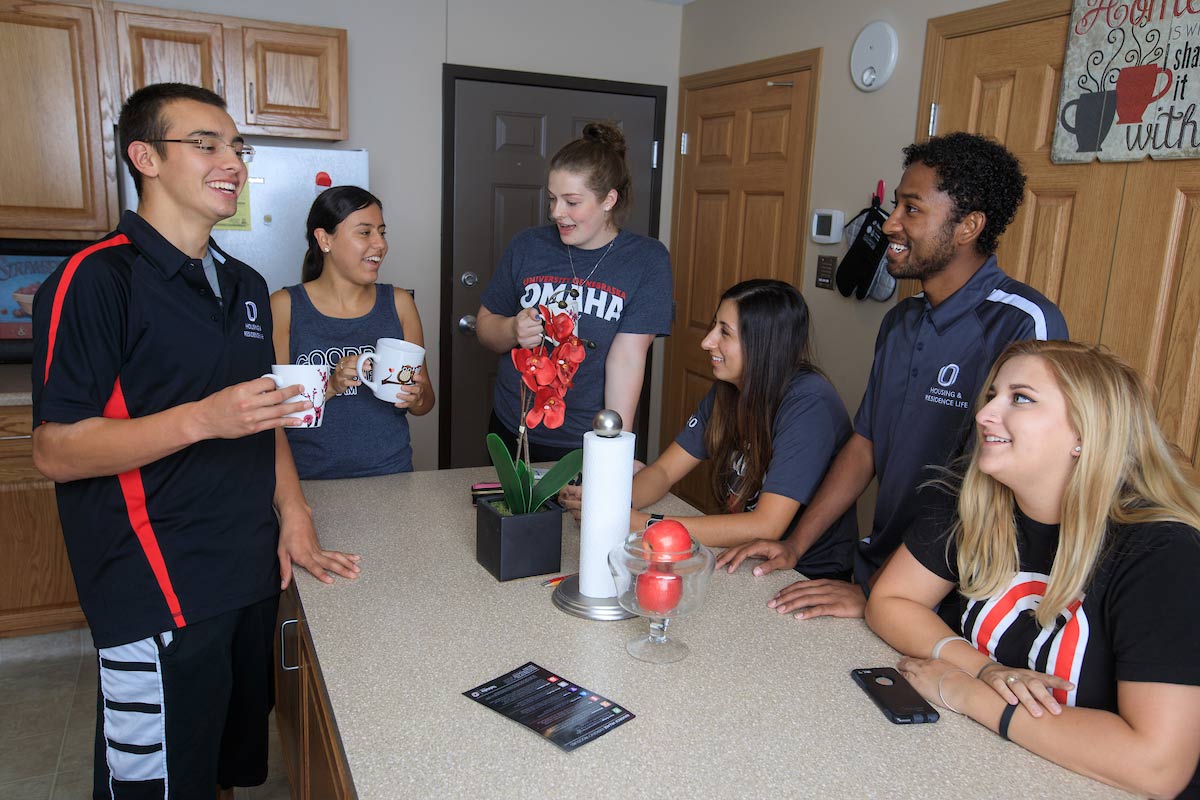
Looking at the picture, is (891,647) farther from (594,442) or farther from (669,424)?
(669,424)

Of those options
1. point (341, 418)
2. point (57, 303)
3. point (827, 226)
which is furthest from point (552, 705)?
point (827, 226)

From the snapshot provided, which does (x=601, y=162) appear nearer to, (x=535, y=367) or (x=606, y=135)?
(x=606, y=135)

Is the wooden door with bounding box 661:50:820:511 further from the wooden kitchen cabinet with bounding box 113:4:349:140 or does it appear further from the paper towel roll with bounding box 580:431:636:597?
the paper towel roll with bounding box 580:431:636:597

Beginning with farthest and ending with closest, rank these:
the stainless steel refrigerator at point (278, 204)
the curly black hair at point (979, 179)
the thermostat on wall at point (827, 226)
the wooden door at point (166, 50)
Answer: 1. the thermostat on wall at point (827, 226)
2. the stainless steel refrigerator at point (278, 204)
3. the wooden door at point (166, 50)
4. the curly black hair at point (979, 179)

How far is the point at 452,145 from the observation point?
3826mm

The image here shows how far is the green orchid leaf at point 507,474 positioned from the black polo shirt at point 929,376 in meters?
0.78

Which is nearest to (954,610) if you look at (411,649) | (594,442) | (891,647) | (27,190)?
(891,647)

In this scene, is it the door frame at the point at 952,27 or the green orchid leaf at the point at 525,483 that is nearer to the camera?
the green orchid leaf at the point at 525,483

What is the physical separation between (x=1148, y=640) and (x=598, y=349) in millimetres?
1467

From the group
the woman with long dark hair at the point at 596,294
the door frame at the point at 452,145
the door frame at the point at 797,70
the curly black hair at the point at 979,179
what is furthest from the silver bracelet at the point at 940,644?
the door frame at the point at 452,145

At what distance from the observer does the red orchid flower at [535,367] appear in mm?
1418

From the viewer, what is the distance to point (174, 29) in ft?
9.55

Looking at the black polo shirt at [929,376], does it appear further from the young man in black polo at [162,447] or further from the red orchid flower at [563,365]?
the young man in black polo at [162,447]

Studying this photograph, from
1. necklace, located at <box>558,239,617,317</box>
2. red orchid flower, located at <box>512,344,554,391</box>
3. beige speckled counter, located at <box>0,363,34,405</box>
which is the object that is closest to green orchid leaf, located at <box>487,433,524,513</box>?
red orchid flower, located at <box>512,344,554,391</box>
